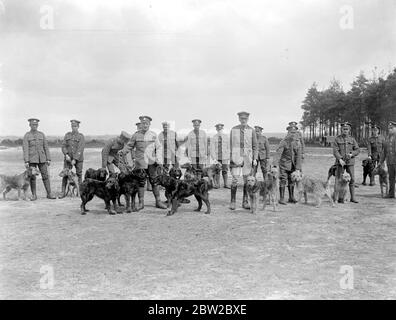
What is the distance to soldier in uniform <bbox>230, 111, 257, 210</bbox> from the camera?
10.4 metres

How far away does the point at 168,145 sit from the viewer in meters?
11.8

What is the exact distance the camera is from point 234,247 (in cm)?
664

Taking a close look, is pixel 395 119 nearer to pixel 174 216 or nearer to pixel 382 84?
pixel 382 84

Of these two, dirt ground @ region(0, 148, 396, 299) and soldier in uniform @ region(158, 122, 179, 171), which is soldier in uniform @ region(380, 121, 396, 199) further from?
soldier in uniform @ region(158, 122, 179, 171)

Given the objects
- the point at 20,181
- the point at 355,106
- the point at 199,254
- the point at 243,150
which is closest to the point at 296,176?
the point at 243,150

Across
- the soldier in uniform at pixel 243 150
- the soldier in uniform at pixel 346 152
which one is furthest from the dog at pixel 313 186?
the soldier in uniform at pixel 243 150

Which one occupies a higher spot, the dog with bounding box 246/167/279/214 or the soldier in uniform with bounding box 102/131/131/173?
the soldier in uniform with bounding box 102/131/131/173

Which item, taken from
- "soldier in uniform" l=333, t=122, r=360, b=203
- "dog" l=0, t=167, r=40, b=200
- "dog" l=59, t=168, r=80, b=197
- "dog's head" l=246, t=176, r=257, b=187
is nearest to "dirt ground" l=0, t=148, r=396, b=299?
"dog's head" l=246, t=176, r=257, b=187

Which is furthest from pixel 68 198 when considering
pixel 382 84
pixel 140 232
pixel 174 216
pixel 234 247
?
pixel 382 84

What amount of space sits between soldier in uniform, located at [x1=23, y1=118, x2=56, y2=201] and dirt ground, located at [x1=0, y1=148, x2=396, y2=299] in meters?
2.05

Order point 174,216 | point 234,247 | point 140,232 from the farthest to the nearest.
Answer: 1. point 174,216
2. point 140,232
3. point 234,247

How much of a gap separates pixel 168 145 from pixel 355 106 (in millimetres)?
41497

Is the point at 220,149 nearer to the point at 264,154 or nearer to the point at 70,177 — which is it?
the point at 264,154
